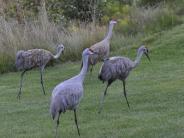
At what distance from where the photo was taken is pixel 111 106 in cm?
1116

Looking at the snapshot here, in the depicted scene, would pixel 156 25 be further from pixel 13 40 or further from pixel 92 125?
pixel 92 125

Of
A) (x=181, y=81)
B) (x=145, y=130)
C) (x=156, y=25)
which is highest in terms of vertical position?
(x=145, y=130)

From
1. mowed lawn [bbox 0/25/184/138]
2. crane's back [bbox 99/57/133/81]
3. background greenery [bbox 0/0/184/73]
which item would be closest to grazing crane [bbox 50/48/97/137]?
mowed lawn [bbox 0/25/184/138]

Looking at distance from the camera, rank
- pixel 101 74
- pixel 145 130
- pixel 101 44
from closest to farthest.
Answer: pixel 145 130 < pixel 101 74 < pixel 101 44

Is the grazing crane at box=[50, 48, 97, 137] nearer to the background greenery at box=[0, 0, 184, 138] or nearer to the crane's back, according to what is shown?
the background greenery at box=[0, 0, 184, 138]

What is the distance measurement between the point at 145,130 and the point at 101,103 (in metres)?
2.38

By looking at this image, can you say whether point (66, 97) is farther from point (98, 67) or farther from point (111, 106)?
point (98, 67)

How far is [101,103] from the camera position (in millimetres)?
11305

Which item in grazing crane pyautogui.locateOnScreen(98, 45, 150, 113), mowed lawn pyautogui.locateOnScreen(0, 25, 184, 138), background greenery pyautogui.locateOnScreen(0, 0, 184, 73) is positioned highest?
grazing crane pyautogui.locateOnScreen(98, 45, 150, 113)

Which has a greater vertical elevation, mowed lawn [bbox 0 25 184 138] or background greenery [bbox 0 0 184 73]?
mowed lawn [bbox 0 25 184 138]

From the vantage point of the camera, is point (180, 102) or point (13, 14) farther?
point (13, 14)

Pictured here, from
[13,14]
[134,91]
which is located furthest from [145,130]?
[13,14]

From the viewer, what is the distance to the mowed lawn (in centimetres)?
923

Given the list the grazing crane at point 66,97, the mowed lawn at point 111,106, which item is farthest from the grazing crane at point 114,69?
the grazing crane at point 66,97
